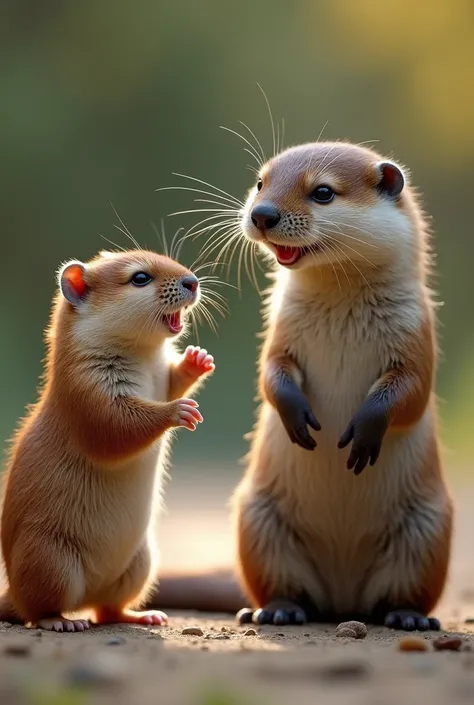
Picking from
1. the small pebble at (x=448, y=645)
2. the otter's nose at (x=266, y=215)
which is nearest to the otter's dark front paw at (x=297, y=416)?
the otter's nose at (x=266, y=215)

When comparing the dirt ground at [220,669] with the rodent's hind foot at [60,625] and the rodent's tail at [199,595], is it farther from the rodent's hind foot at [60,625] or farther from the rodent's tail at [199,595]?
the rodent's tail at [199,595]

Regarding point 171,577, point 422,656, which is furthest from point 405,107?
point 422,656

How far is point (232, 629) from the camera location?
6.85 meters

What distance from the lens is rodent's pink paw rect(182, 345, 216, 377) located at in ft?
23.1

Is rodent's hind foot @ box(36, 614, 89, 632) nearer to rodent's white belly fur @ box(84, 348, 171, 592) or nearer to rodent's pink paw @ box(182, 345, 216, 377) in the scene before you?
rodent's white belly fur @ box(84, 348, 171, 592)

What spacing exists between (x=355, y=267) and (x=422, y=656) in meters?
2.51

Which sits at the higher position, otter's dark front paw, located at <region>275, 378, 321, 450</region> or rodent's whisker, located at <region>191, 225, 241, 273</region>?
rodent's whisker, located at <region>191, 225, 241, 273</region>

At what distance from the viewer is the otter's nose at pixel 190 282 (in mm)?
6758

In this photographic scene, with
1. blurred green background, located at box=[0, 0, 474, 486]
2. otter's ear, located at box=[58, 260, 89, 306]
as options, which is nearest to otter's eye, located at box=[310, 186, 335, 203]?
otter's ear, located at box=[58, 260, 89, 306]

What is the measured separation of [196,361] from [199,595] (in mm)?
2047

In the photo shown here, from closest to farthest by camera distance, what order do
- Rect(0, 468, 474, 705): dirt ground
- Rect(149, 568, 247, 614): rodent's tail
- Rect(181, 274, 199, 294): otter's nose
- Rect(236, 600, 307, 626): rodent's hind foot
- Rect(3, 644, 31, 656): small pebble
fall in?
Rect(0, 468, 474, 705): dirt ground < Rect(3, 644, 31, 656): small pebble < Rect(181, 274, 199, 294): otter's nose < Rect(236, 600, 307, 626): rodent's hind foot < Rect(149, 568, 247, 614): rodent's tail

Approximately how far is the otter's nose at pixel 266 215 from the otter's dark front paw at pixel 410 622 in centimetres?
233

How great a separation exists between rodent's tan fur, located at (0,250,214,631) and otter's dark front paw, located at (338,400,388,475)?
3.00 feet

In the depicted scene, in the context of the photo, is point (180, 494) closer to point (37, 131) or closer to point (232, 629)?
point (232, 629)
